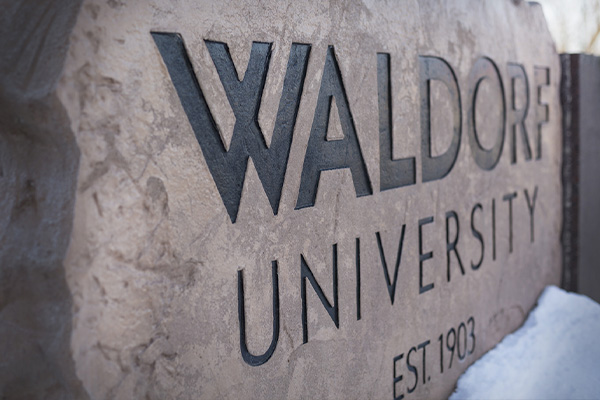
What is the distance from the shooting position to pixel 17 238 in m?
1.02

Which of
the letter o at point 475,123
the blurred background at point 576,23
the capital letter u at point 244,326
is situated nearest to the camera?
the capital letter u at point 244,326

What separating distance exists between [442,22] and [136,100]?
1405 millimetres

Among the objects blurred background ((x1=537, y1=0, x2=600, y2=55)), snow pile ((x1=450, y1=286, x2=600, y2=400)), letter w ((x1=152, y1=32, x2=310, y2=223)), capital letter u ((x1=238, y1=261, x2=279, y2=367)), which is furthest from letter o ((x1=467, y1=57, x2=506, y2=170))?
blurred background ((x1=537, y1=0, x2=600, y2=55))

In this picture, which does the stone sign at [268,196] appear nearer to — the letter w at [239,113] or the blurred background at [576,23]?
the letter w at [239,113]

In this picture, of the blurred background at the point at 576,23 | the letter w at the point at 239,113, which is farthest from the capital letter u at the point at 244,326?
the blurred background at the point at 576,23

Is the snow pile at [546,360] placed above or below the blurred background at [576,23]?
below

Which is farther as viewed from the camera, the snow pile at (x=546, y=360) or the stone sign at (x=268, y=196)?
the snow pile at (x=546, y=360)

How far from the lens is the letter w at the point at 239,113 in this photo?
1.18m

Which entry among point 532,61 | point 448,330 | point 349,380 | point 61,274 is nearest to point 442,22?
point 532,61

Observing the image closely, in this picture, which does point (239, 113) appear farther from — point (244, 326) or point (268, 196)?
point (244, 326)

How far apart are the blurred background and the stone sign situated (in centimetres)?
571

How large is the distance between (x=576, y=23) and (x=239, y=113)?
7.39 metres

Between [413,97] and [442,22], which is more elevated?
[442,22]

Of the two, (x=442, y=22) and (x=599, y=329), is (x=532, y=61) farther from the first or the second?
(x=599, y=329)
